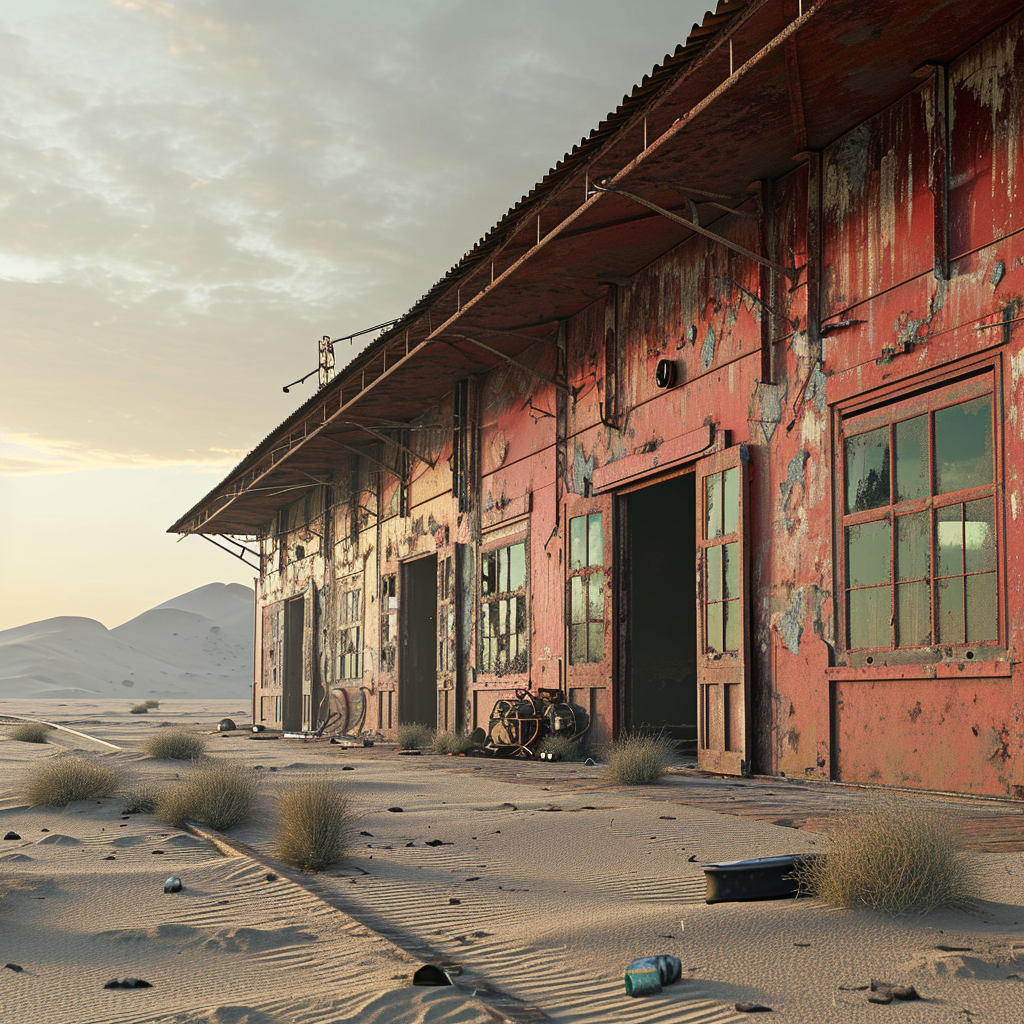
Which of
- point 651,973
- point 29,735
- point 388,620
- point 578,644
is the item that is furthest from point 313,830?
point 29,735

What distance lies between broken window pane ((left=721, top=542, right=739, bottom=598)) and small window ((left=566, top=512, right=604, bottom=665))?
2.78 meters

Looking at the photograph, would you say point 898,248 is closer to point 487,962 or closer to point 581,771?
point 581,771

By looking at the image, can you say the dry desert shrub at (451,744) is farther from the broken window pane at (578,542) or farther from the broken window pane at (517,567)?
the broken window pane at (578,542)

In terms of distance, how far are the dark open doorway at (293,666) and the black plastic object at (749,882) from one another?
24.5 metres

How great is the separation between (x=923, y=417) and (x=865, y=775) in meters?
2.83

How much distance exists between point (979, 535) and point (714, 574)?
145 inches

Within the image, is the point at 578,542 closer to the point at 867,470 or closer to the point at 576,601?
the point at 576,601

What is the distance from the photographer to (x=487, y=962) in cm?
418

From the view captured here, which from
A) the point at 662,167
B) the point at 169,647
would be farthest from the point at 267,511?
the point at 169,647

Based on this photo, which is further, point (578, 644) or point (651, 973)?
point (578, 644)

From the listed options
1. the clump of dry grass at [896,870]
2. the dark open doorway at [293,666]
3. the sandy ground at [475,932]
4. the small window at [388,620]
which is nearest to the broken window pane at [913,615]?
the sandy ground at [475,932]

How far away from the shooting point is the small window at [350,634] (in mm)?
23984

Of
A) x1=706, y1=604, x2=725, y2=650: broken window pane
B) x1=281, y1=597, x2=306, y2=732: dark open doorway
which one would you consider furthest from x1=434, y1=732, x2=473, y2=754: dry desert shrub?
x1=281, y1=597, x2=306, y2=732: dark open doorway

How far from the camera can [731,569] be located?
1141cm
